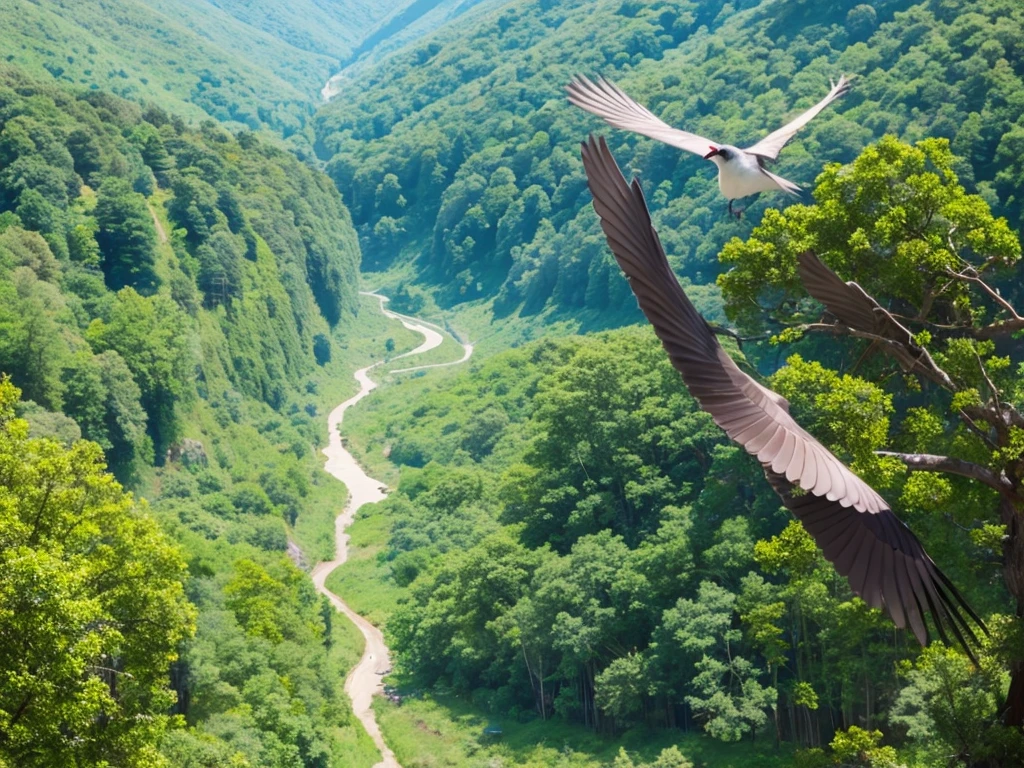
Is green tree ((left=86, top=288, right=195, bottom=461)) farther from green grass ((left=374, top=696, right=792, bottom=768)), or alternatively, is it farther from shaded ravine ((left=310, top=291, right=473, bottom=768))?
green grass ((left=374, top=696, right=792, bottom=768))

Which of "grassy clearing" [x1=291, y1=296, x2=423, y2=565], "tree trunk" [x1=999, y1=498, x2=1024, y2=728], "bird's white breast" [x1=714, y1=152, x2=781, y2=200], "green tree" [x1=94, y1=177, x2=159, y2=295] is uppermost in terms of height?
"bird's white breast" [x1=714, y1=152, x2=781, y2=200]

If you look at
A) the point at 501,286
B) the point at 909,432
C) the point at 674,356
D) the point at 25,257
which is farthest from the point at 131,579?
the point at 501,286

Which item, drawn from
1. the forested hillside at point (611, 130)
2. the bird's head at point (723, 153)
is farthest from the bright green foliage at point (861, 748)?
the forested hillside at point (611, 130)

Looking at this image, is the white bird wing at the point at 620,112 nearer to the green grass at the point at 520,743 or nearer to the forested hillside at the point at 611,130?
the green grass at the point at 520,743

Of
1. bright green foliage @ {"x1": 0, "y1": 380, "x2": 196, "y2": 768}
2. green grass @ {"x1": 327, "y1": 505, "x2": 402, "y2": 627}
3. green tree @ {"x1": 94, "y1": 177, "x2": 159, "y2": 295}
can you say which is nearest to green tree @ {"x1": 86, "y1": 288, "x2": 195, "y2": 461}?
green tree @ {"x1": 94, "y1": 177, "x2": 159, "y2": 295}

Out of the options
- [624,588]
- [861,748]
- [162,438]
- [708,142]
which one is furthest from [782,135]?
[162,438]

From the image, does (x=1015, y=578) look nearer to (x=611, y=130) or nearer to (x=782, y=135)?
(x=782, y=135)
